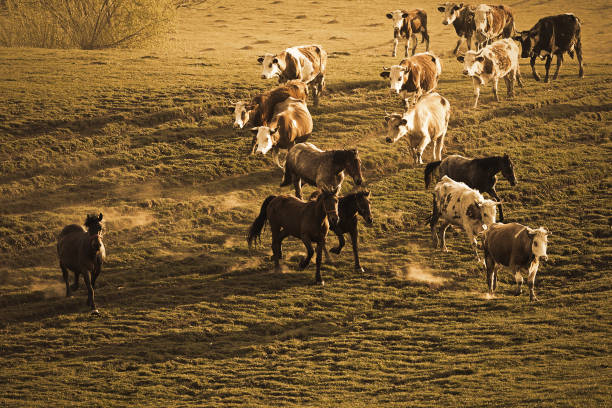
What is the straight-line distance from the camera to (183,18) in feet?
167

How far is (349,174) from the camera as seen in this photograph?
62.3 ft

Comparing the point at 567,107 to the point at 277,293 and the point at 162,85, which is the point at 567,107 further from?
the point at 277,293

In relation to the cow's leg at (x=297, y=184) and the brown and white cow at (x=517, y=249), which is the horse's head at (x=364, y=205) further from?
the cow's leg at (x=297, y=184)

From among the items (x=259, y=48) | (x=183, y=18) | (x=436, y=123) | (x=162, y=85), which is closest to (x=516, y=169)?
(x=436, y=123)

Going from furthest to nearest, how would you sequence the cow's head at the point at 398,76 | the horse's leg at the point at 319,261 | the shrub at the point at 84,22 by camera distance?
1. the shrub at the point at 84,22
2. the cow's head at the point at 398,76
3. the horse's leg at the point at 319,261

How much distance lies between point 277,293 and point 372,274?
2.37 m

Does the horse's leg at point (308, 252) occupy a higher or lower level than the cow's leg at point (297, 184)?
lower

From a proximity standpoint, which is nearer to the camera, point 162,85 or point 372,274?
point 372,274

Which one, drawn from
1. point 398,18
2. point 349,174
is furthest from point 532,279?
point 398,18

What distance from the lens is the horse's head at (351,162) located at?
18.8 meters

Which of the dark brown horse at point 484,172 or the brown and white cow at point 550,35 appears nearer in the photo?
the dark brown horse at point 484,172

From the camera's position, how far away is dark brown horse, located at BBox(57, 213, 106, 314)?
1609 centimetres

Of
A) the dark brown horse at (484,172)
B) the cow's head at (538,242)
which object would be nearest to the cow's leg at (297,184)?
the dark brown horse at (484,172)

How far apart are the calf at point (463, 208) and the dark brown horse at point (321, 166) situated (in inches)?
77.5
